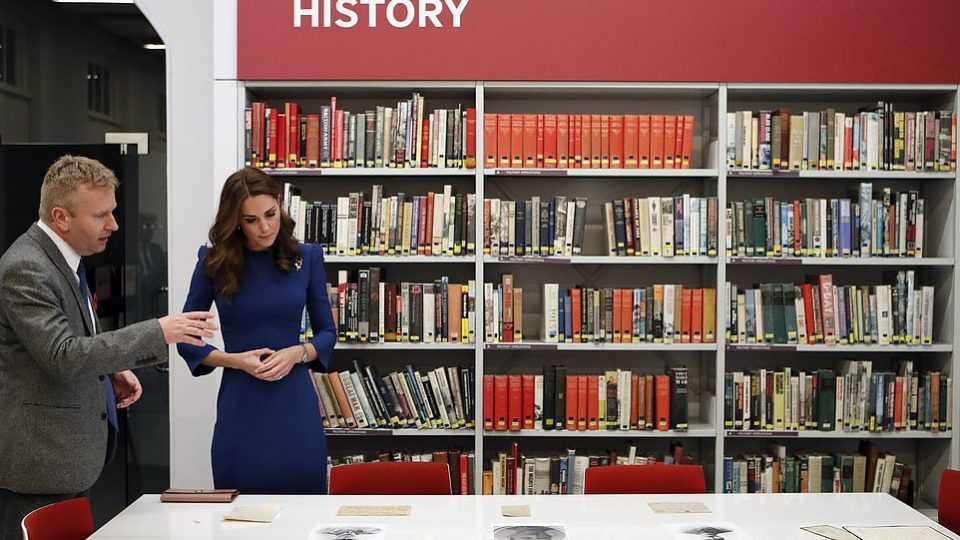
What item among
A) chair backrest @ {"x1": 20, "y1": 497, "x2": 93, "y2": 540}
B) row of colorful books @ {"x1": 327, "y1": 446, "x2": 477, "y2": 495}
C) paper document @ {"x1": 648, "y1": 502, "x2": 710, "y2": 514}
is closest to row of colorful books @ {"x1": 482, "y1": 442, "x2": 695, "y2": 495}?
row of colorful books @ {"x1": 327, "y1": 446, "x2": 477, "y2": 495}

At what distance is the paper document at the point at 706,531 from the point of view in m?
2.29

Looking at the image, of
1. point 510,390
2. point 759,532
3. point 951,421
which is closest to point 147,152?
point 510,390

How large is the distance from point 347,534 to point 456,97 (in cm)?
271

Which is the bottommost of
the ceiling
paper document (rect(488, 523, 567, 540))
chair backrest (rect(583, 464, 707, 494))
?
chair backrest (rect(583, 464, 707, 494))

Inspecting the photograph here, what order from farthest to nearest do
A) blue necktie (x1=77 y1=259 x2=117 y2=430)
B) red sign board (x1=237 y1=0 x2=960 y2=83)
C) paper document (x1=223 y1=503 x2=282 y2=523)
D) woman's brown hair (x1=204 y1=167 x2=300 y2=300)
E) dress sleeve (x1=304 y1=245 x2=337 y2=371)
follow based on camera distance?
red sign board (x1=237 y1=0 x2=960 y2=83)
dress sleeve (x1=304 y1=245 x2=337 y2=371)
woman's brown hair (x1=204 y1=167 x2=300 y2=300)
blue necktie (x1=77 y1=259 x2=117 y2=430)
paper document (x1=223 y1=503 x2=282 y2=523)

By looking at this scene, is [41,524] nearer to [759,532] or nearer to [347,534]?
[347,534]

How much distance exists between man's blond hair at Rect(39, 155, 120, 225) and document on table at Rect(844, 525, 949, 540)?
2240 millimetres

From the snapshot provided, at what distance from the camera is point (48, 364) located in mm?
2355

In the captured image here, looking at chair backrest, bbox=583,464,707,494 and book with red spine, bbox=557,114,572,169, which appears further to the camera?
book with red spine, bbox=557,114,572,169

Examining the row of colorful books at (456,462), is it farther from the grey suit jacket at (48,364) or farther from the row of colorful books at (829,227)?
the grey suit jacket at (48,364)

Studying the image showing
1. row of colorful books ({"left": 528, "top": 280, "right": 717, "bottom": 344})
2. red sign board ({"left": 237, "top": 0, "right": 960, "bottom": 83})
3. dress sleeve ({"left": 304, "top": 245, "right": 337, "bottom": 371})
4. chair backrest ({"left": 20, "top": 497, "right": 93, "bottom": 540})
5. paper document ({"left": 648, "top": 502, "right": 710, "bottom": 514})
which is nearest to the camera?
chair backrest ({"left": 20, "top": 497, "right": 93, "bottom": 540})

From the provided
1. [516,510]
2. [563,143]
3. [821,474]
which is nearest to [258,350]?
[516,510]

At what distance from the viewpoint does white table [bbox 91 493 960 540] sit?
7.58 ft

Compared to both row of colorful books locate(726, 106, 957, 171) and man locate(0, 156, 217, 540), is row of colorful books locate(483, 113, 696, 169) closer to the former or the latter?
row of colorful books locate(726, 106, 957, 171)
